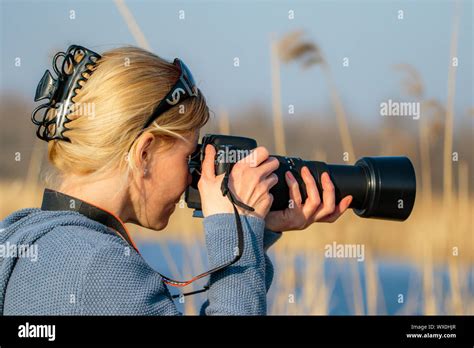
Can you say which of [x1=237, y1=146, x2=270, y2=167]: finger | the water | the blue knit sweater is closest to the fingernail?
[x1=237, y1=146, x2=270, y2=167]: finger

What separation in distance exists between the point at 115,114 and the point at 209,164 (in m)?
0.21

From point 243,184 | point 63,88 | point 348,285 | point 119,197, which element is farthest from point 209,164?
point 348,285

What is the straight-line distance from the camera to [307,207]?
1453 millimetres

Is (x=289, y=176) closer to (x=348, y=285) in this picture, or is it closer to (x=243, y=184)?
(x=243, y=184)

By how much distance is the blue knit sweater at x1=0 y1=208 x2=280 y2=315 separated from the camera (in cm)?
104

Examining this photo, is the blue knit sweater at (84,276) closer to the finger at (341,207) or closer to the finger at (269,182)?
the finger at (269,182)

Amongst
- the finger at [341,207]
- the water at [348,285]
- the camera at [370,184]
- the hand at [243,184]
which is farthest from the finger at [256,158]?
the water at [348,285]

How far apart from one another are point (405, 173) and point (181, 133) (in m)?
0.50

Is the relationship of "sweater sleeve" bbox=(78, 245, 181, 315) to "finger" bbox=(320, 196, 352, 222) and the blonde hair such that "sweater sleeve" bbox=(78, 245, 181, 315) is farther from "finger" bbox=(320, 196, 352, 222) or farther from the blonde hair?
"finger" bbox=(320, 196, 352, 222)

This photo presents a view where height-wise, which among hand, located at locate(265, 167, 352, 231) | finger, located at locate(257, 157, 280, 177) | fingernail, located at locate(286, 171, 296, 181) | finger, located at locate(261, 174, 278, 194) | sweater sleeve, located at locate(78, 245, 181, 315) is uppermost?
finger, located at locate(257, 157, 280, 177)

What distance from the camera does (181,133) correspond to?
1230 millimetres

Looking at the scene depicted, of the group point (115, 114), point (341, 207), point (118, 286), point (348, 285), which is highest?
point (115, 114)

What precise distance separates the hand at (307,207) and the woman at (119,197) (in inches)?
5.3

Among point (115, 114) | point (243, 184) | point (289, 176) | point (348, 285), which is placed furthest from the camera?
point (348, 285)
